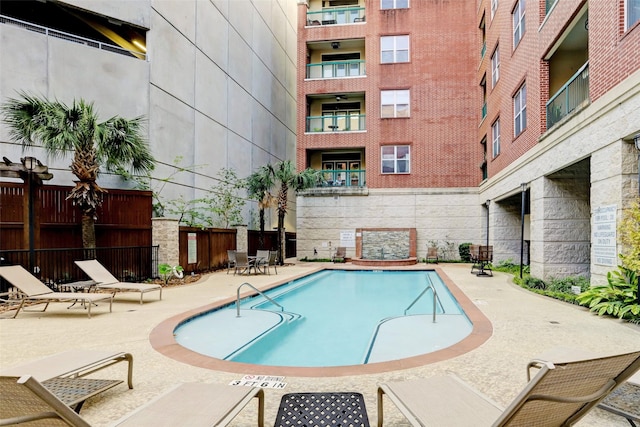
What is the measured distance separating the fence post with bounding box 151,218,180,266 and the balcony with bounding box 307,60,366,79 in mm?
14861

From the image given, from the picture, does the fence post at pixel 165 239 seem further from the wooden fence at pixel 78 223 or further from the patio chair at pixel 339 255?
the patio chair at pixel 339 255

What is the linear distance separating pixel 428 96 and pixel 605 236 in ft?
54.2

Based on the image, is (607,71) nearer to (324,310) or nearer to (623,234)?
(623,234)

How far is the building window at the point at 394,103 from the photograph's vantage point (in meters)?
22.8

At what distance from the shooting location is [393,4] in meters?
23.5

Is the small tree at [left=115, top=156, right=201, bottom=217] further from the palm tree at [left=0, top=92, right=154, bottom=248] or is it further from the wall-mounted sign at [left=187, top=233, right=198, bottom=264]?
the palm tree at [left=0, top=92, right=154, bottom=248]

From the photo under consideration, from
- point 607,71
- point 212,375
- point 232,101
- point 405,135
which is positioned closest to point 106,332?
point 212,375

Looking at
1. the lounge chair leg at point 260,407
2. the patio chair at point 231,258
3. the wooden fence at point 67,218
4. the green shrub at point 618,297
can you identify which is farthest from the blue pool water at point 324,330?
the wooden fence at point 67,218

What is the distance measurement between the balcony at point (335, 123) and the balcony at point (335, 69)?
102 inches

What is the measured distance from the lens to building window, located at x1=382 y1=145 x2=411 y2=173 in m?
22.7

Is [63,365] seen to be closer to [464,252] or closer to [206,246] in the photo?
[206,246]

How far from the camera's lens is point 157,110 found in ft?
49.2

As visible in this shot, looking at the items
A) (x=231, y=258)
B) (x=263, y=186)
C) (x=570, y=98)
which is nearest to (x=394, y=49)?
(x=263, y=186)

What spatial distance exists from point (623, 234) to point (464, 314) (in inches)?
125
